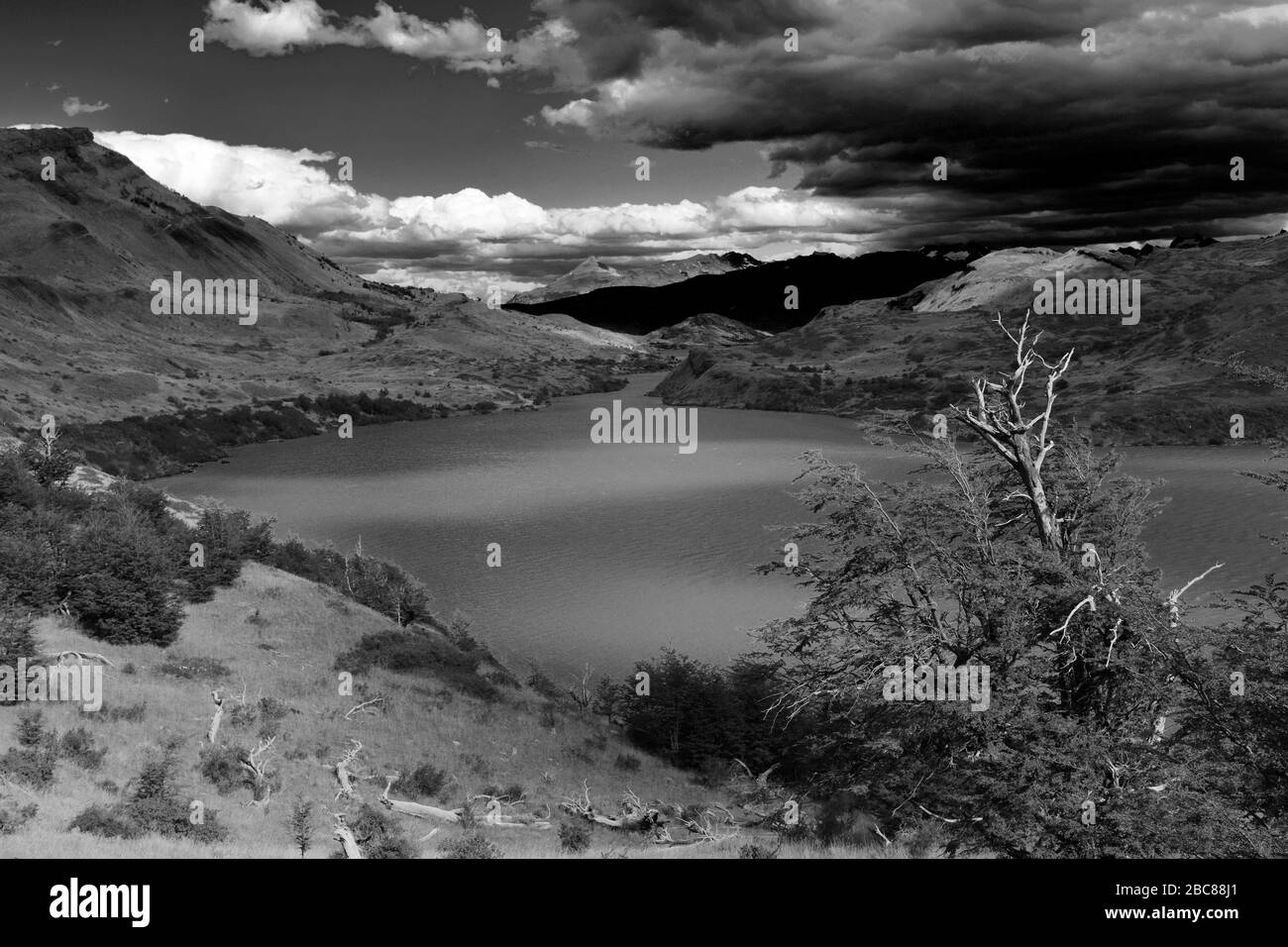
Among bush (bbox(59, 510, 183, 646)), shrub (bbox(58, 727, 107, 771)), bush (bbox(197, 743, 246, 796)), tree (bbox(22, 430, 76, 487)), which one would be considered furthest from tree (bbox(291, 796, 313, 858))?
tree (bbox(22, 430, 76, 487))

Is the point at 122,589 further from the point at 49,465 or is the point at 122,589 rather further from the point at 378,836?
the point at 49,465

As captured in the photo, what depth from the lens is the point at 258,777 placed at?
27.8m

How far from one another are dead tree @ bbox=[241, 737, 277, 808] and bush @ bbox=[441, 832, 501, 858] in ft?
20.2

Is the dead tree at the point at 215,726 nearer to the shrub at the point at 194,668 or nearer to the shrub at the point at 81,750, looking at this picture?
the shrub at the point at 81,750

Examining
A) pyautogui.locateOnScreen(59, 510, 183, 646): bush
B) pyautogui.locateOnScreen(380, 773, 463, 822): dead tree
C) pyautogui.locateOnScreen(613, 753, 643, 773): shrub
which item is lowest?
pyautogui.locateOnScreen(613, 753, 643, 773): shrub

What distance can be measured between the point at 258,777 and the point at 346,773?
2.63 metres

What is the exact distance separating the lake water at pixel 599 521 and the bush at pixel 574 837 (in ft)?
31.6

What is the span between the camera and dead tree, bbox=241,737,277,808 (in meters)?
27.0

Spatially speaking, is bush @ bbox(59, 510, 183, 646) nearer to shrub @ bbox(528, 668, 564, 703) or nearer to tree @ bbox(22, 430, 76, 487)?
shrub @ bbox(528, 668, 564, 703)

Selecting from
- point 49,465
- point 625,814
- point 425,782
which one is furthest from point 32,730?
point 49,465
